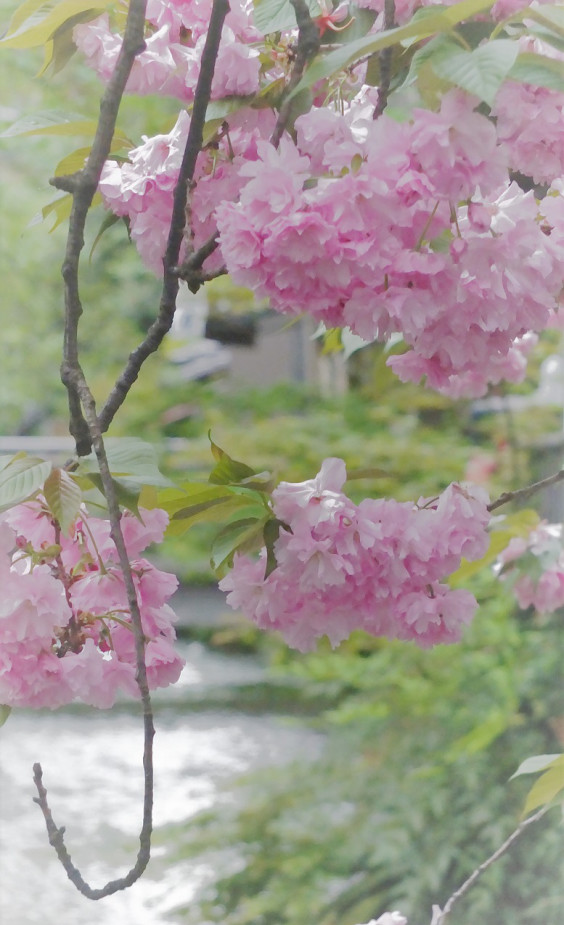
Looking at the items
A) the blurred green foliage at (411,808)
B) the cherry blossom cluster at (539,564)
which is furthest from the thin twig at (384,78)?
the blurred green foliage at (411,808)

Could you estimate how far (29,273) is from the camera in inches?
110

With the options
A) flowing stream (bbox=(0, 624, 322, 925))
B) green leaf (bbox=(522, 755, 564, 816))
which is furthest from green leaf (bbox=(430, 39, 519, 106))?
flowing stream (bbox=(0, 624, 322, 925))

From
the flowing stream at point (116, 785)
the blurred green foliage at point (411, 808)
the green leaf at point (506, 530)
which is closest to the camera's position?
the green leaf at point (506, 530)

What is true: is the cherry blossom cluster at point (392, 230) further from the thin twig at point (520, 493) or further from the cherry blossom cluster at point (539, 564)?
the cherry blossom cluster at point (539, 564)

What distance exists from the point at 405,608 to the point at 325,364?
2.48m

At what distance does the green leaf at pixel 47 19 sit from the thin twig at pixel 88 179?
5 cm

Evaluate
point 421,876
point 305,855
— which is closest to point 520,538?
point 421,876

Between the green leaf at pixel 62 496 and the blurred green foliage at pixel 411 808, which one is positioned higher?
the green leaf at pixel 62 496

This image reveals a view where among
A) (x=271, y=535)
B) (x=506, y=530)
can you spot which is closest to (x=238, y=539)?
(x=271, y=535)

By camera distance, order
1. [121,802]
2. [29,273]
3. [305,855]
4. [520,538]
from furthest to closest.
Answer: [29,273], [121,802], [305,855], [520,538]

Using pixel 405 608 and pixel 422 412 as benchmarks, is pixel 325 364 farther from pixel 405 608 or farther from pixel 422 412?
pixel 405 608

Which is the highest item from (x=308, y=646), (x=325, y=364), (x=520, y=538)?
(x=308, y=646)

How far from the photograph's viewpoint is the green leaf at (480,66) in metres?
0.25

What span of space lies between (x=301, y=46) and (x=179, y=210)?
0.06 m
